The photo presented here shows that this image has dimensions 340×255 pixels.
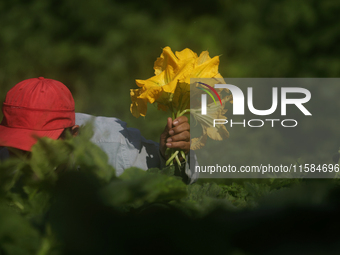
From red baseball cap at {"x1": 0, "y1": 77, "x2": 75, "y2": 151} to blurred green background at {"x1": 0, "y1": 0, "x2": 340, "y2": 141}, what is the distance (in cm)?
104

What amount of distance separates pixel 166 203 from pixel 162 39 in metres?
1.68

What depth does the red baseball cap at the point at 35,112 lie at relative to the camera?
75 cm

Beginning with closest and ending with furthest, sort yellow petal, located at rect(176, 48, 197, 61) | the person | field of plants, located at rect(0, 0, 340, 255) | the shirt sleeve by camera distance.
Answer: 1. the person
2. yellow petal, located at rect(176, 48, 197, 61)
3. the shirt sleeve
4. field of plants, located at rect(0, 0, 340, 255)

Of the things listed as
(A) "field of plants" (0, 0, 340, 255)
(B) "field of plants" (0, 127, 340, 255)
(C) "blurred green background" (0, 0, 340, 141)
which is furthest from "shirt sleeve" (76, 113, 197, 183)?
(B) "field of plants" (0, 127, 340, 255)

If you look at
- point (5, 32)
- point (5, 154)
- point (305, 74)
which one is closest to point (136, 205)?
point (5, 154)

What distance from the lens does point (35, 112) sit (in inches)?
31.0

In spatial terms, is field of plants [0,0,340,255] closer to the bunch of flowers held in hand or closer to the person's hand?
the person's hand

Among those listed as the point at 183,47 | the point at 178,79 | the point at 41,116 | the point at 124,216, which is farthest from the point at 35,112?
the point at 183,47

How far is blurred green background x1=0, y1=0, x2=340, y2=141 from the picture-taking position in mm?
1762

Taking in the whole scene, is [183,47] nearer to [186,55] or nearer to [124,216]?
[186,55]

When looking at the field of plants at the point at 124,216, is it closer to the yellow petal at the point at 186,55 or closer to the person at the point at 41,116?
the person at the point at 41,116

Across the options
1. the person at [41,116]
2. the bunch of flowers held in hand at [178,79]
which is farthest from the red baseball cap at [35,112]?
the bunch of flowers held in hand at [178,79]

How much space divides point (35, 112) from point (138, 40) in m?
1.23

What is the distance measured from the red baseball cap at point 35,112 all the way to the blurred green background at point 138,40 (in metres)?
1.04
